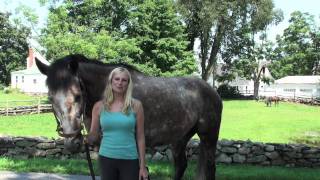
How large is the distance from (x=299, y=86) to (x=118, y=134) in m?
85.4

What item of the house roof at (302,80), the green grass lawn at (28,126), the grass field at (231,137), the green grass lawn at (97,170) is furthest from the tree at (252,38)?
the green grass lawn at (97,170)

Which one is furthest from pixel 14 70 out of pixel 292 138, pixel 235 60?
pixel 292 138

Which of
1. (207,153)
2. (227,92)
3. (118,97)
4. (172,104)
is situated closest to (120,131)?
(118,97)

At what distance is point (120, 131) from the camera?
4.56 m

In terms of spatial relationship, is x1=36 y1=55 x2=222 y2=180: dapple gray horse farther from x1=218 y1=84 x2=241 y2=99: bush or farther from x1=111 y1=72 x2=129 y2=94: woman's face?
x1=218 y1=84 x2=241 y2=99: bush

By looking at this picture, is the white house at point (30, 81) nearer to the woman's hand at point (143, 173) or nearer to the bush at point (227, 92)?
the bush at point (227, 92)

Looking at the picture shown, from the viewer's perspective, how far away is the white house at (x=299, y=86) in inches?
3260

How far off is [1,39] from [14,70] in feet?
17.9

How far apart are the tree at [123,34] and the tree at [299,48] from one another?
43435mm

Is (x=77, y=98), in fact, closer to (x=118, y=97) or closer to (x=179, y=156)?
(x=118, y=97)

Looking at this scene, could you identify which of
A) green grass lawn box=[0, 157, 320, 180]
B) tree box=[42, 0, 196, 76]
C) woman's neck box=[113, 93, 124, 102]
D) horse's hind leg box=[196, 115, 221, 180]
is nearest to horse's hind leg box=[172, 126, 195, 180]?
horse's hind leg box=[196, 115, 221, 180]

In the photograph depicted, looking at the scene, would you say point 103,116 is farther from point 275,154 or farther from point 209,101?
point 275,154

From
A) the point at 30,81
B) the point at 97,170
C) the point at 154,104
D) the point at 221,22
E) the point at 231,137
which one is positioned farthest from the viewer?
the point at 30,81

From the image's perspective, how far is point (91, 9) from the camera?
43.7 meters
